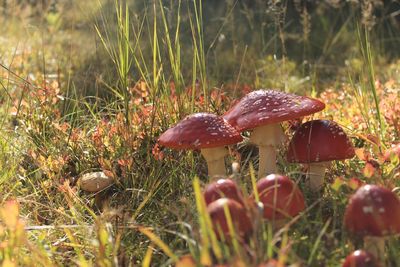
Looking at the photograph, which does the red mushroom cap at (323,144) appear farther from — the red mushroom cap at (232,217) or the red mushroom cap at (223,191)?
the red mushroom cap at (232,217)

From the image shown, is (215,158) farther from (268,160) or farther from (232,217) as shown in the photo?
(232,217)

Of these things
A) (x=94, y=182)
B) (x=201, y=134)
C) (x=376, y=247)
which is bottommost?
(x=94, y=182)

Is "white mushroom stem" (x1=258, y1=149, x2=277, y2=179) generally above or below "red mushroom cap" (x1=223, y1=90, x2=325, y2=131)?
below

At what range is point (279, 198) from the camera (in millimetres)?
1964

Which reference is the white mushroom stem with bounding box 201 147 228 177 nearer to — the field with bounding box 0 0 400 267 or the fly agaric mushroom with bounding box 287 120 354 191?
the field with bounding box 0 0 400 267

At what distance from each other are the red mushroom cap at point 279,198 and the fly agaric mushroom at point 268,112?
34 cm

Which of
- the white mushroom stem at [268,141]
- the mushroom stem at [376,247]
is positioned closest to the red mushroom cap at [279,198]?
the mushroom stem at [376,247]

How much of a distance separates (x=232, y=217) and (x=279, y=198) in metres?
0.23

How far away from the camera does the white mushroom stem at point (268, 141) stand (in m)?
2.49

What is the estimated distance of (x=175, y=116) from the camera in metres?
3.02

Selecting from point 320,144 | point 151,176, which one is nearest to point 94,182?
point 151,176

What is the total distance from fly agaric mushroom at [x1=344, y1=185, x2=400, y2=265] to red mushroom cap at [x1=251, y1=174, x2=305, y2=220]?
0.72 ft

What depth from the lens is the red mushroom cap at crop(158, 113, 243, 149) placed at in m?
2.25

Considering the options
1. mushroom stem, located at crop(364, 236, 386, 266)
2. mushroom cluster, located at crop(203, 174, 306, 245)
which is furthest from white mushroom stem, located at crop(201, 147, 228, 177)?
mushroom stem, located at crop(364, 236, 386, 266)
